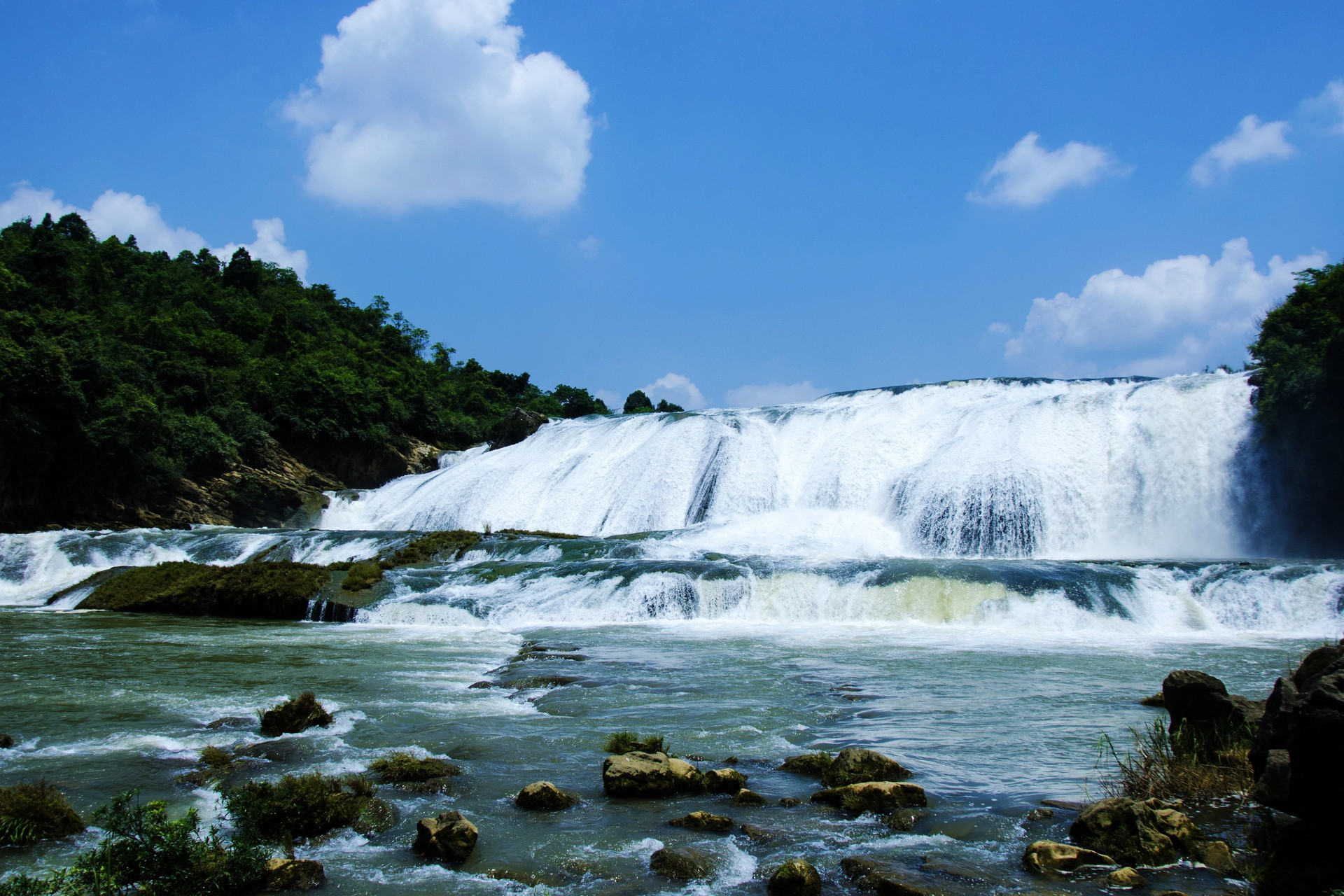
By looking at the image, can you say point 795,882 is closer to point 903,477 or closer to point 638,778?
point 638,778

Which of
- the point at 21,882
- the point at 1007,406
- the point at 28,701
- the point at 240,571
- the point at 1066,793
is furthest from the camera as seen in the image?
the point at 1007,406

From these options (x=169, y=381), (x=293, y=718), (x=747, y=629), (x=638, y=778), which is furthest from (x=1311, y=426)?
(x=169, y=381)

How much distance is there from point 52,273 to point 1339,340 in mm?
53937

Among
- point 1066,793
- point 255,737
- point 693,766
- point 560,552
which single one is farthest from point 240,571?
point 1066,793

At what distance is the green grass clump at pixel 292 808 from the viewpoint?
4.59 m

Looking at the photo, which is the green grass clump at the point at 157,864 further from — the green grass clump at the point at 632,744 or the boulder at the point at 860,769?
the boulder at the point at 860,769

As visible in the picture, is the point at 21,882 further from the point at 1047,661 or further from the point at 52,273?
the point at 52,273

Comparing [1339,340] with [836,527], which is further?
[836,527]

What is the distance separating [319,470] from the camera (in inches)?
1697

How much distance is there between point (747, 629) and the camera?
1548 centimetres

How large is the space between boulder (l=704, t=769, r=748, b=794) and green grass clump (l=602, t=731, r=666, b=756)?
25.3 inches

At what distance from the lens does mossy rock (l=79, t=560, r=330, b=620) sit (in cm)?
1756

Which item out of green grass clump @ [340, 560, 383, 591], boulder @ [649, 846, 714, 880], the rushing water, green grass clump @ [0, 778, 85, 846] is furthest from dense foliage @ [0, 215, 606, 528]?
boulder @ [649, 846, 714, 880]

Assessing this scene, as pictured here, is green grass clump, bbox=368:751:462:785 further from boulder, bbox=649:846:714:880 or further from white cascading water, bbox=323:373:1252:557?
white cascading water, bbox=323:373:1252:557
